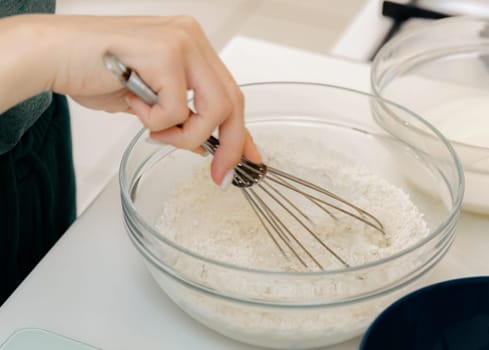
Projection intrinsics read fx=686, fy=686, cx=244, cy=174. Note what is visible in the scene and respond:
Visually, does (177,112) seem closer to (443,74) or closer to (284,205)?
(284,205)

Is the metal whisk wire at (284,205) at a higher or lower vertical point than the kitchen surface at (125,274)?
higher

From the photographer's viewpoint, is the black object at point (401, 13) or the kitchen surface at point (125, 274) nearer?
the kitchen surface at point (125, 274)

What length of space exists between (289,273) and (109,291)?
0.69ft

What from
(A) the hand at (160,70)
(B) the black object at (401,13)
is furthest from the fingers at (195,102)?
(B) the black object at (401,13)

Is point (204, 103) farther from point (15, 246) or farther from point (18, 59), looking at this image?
point (15, 246)

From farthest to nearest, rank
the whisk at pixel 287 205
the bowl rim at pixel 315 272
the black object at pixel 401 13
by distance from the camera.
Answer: the black object at pixel 401 13
the whisk at pixel 287 205
the bowl rim at pixel 315 272

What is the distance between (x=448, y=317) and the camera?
56cm

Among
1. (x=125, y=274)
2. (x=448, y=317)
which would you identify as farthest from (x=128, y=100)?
(x=448, y=317)

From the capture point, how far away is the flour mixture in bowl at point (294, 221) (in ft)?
2.07

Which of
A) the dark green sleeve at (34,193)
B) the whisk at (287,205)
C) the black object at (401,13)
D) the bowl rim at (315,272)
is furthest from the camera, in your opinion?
the black object at (401,13)

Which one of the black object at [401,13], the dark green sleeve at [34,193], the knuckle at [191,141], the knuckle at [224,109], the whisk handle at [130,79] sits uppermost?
the whisk handle at [130,79]

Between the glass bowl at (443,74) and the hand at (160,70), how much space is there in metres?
0.28

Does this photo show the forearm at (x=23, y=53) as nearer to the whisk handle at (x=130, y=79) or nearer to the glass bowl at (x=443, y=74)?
the whisk handle at (x=130, y=79)

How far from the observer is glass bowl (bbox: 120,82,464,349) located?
0.54 metres
